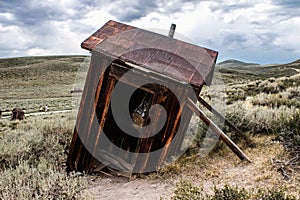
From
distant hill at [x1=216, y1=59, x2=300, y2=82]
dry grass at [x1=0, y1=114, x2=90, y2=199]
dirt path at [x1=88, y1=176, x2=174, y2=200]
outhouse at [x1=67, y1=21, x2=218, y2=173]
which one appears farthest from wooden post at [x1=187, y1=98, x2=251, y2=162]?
distant hill at [x1=216, y1=59, x2=300, y2=82]

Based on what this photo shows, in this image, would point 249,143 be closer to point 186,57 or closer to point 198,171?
point 198,171

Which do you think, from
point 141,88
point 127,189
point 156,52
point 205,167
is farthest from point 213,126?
point 127,189

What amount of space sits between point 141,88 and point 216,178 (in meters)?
1.74

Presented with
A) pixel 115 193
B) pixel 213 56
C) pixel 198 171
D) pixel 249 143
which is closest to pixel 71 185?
pixel 115 193

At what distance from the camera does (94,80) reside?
14.9ft

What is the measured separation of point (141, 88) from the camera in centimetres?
435

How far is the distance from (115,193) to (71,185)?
2.70 feet

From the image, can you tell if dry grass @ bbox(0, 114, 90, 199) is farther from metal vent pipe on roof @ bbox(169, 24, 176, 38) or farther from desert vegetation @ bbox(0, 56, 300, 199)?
metal vent pipe on roof @ bbox(169, 24, 176, 38)

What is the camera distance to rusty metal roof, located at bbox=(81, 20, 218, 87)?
4219mm

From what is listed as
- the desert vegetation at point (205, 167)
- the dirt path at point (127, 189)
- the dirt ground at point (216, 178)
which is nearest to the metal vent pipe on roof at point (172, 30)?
the desert vegetation at point (205, 167)

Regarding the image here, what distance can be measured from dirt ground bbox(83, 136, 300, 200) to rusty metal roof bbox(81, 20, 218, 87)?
1380 mm

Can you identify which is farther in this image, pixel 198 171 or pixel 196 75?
pixel 198 171

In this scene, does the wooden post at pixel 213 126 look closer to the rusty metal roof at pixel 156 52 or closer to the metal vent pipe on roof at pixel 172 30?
the rusty metal roof at pixel 156 52

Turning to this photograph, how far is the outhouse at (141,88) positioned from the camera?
4.28 metres
